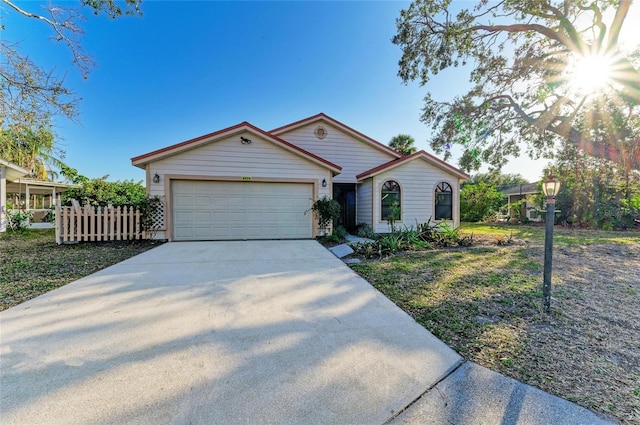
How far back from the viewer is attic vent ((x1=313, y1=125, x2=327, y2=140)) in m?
12.7

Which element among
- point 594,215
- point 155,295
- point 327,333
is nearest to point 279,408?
point 327,333

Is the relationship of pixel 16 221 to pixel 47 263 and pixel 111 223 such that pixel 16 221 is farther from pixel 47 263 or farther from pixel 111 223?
pixel 47 263

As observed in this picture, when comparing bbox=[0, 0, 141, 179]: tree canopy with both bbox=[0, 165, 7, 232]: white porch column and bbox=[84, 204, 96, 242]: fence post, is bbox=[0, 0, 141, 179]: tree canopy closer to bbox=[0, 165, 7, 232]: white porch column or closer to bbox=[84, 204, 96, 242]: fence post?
bbox=[84, 204, 96, 242]: fence post

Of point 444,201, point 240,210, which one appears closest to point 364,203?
point 444,201

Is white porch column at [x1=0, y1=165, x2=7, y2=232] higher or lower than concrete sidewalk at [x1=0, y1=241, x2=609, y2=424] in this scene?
higher

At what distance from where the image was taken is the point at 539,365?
2.20 m

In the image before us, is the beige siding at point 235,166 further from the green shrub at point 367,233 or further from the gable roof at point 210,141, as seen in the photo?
the green shrub at point 367,233

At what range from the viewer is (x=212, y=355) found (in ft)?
7.66

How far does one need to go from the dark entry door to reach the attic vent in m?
2.58

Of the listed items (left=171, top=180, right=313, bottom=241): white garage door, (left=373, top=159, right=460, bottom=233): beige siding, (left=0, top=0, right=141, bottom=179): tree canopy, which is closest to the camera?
(left=0, top=0, right=141, bottom=179): tree canopy

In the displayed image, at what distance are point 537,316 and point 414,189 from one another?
825 cm

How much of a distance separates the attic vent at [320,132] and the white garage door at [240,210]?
13.0 feet

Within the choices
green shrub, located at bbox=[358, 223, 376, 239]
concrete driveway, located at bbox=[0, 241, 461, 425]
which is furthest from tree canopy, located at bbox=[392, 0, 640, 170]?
concrete driveway, located at bbox=[0, 241, 461, 425]

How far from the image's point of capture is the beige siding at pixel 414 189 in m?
10.7
